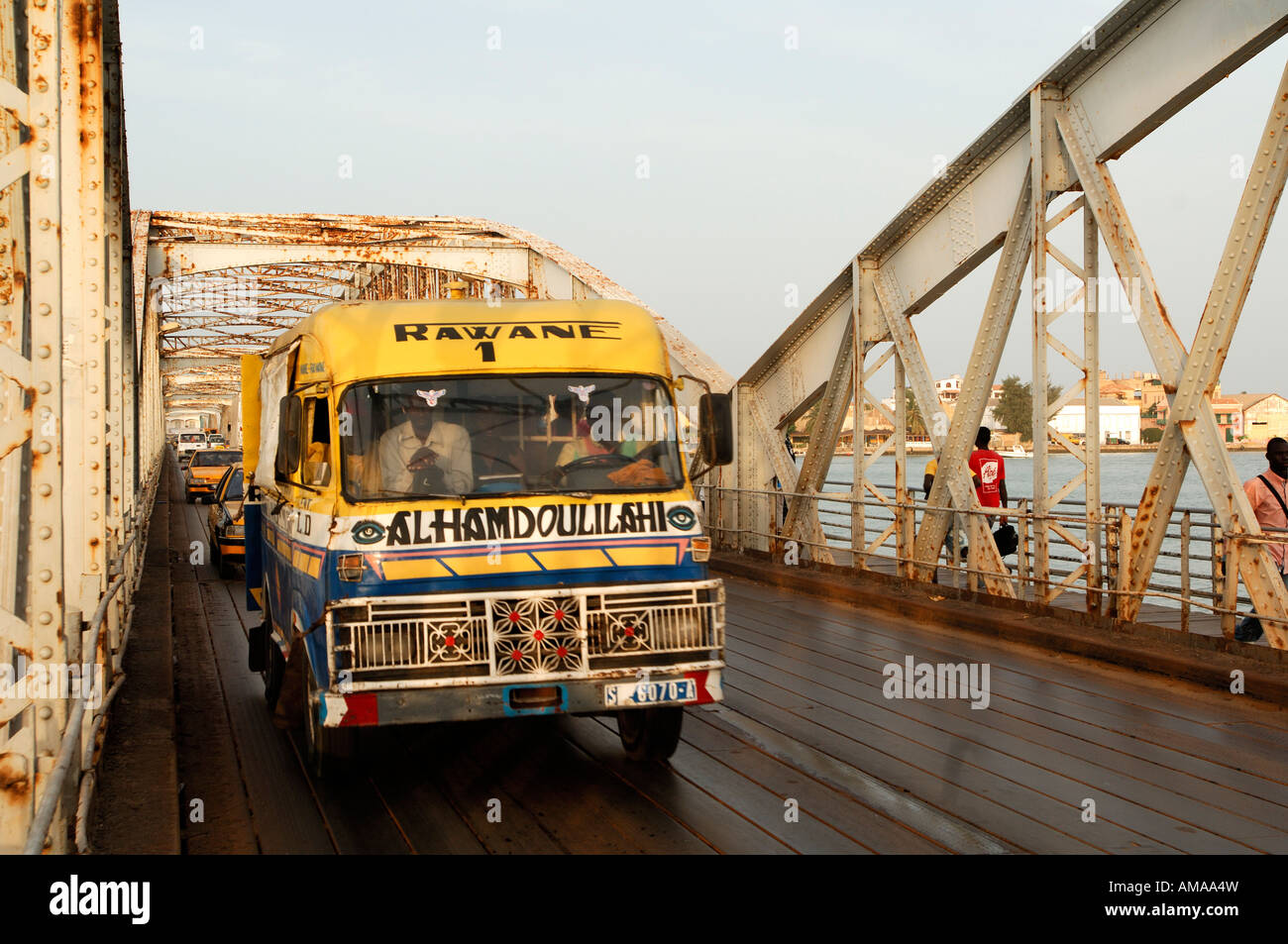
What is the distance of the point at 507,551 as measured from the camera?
684cm

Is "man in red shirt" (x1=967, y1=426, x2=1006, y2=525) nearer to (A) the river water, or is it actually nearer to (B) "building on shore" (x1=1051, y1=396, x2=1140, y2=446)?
(B) "building on shore" (x1=1051, y1=396, x2=1140, y2=446)

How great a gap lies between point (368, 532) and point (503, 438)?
3.31 ft

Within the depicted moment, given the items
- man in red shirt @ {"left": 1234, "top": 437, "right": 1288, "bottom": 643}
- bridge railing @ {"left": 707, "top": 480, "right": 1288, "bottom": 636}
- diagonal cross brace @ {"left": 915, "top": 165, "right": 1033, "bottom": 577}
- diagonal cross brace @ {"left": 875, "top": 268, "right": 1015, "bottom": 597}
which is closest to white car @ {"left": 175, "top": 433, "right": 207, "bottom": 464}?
bridge railing @ {"left": 707, "top": 480, "right": 1288, "bottom": 636}

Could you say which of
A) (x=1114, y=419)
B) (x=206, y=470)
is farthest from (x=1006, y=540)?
(x=1114, y=419)

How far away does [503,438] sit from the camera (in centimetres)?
723

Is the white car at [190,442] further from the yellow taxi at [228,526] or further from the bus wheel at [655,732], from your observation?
the bus wheel at [655,732]

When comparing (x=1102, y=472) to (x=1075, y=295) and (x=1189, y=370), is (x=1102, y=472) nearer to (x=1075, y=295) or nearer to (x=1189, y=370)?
(x=1075, y=295)

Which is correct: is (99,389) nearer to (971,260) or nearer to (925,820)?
(925,820)

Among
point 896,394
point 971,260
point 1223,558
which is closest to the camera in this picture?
point 1223,558

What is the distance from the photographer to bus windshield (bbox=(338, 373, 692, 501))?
7.06 metres

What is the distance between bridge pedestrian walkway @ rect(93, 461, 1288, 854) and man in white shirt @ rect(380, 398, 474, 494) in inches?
60.3

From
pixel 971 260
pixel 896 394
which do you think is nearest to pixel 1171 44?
pixel 971 260

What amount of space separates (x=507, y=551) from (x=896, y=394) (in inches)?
322
